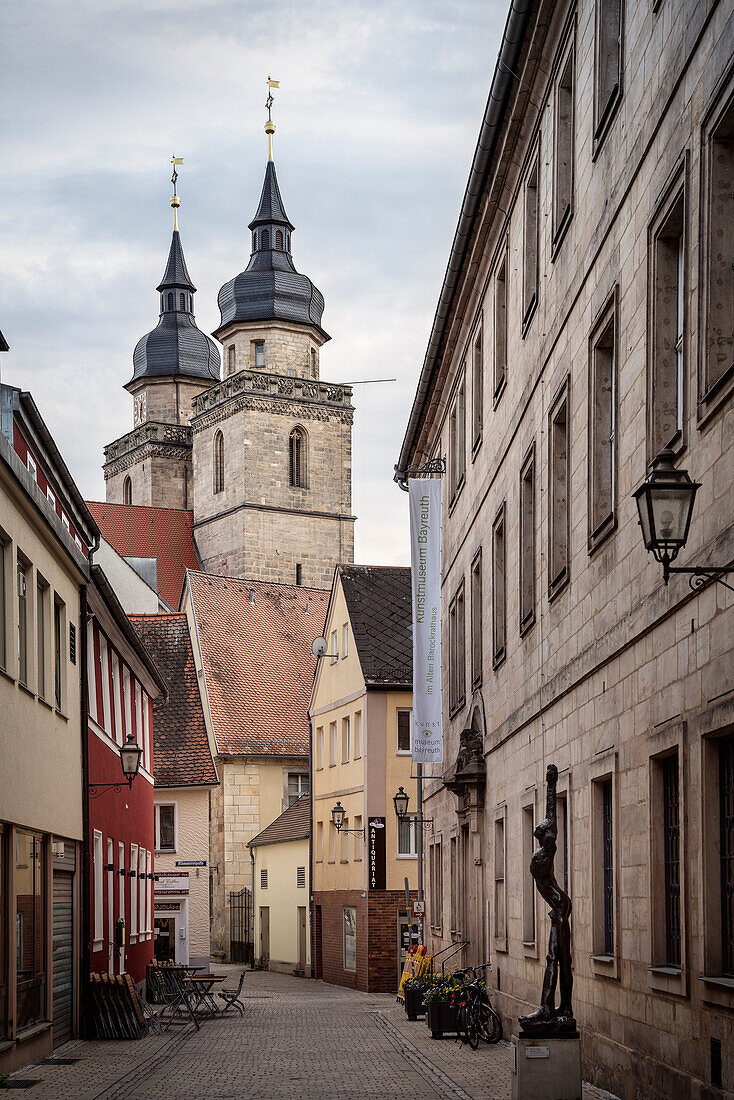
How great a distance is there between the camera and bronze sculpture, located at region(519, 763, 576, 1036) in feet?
38.2

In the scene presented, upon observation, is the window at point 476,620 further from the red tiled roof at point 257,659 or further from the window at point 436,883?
the red tiled roof at point 257,659

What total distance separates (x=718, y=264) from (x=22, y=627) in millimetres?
9595

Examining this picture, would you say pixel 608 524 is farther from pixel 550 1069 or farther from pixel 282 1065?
pixel 282 1065

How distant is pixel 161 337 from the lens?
4309 inches

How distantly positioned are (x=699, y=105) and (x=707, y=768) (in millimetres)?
4032

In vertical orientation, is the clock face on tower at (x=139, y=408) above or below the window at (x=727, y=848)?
above

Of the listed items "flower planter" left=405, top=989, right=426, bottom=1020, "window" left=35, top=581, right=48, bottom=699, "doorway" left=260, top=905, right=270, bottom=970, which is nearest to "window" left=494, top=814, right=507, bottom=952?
"flower planter" left=405, top=989, right=426, bottom=1020

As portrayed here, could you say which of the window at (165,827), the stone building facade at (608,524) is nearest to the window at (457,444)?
the stone building facade at (608,524)

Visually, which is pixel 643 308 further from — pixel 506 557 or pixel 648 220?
pixel 506 557

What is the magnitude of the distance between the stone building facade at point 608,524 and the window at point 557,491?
3cm

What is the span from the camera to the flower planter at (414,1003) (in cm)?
2519

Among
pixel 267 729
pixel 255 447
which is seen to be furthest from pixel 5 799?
pixel 255 447

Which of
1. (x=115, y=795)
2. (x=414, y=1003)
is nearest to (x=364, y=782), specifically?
(x=115, y=795)

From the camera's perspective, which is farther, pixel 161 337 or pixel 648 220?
pixel 161 337
